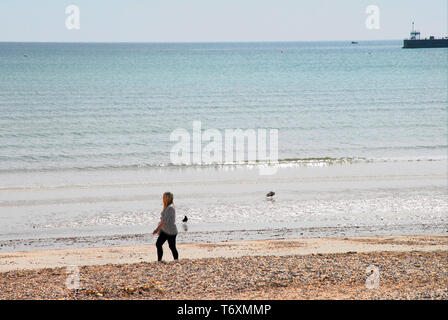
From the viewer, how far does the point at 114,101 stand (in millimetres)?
61875

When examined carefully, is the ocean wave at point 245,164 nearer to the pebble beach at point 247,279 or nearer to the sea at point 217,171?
the sea at point 217,171

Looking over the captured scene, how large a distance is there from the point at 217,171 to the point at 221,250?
13445 mm

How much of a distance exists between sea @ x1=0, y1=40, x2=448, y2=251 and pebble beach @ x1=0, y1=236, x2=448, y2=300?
14.9 feet

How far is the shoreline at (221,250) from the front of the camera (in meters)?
14.9

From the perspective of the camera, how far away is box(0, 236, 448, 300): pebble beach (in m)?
10.7

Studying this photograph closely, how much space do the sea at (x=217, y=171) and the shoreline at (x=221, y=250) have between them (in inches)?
33.0

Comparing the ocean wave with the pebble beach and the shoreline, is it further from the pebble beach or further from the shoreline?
the pebble beach

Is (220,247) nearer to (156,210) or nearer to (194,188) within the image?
(156,210)

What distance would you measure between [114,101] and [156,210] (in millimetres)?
42177

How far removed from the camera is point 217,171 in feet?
96.0

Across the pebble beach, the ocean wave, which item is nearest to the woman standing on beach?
the pebble beach

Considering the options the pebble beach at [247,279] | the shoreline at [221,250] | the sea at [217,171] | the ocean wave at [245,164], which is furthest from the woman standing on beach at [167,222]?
the ocean wave at [245,164]

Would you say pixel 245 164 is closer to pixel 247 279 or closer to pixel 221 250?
pixel 221 250
